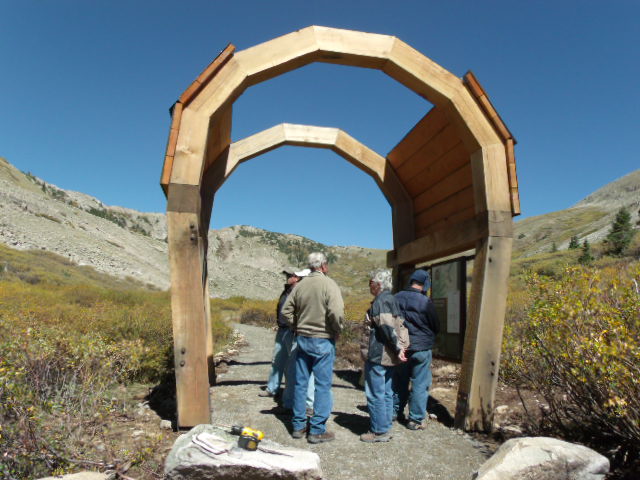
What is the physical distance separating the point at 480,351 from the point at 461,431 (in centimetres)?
93

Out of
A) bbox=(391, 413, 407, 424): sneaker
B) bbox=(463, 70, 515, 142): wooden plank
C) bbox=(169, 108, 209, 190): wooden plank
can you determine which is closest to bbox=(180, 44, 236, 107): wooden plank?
bbox=(169, 108, 209, 190): wooden plank

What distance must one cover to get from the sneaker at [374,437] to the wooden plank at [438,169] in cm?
361

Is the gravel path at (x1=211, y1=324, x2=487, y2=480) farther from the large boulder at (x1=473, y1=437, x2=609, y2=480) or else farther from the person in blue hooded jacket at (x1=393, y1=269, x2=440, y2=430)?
the large boulder at (x1=473, y1=437, x2=609, y2=480)

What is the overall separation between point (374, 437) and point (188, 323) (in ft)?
7.41

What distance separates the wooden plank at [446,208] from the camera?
6.32 m

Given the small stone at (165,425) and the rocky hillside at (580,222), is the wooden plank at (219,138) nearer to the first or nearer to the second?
the small stone at (165,425)

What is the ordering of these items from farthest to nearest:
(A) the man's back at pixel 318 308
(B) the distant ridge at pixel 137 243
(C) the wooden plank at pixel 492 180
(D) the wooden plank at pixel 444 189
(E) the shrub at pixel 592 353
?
(B) the distant ridge at pixel 137 243 < (D) the wooden plank at pixel 444 189 < (C) the wooden plank at pixel 492 180 < (A) the man's back at pixel 318 308 < (E) the shrub at pixel 592 353

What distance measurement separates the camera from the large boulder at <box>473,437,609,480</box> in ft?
9.61

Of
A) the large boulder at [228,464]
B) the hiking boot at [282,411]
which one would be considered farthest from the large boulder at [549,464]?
the hiking boot at [282,411]

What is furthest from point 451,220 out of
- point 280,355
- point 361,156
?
point 280,355

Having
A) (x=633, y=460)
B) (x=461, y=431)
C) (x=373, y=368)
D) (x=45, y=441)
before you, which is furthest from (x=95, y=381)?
(x=633, y=460)

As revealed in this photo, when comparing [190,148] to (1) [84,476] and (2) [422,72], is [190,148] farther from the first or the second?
(1) [84,476]

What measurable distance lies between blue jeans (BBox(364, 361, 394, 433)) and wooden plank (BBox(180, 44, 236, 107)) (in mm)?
3394

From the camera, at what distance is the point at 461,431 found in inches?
199
